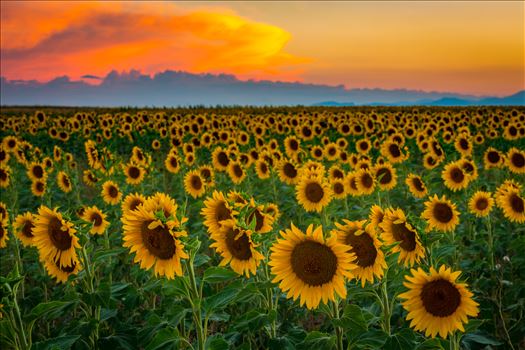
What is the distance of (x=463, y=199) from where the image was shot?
1005 cm

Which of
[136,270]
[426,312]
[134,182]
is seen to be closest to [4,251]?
[134,182]

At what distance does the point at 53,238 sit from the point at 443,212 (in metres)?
5.02

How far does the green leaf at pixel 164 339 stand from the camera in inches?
136

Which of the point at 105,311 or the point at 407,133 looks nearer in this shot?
the point at 105,311

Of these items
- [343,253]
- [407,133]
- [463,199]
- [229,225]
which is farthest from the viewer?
[407,133]

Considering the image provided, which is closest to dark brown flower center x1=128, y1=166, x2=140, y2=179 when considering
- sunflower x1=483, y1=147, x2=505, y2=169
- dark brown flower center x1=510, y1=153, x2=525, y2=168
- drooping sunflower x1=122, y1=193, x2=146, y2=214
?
drooping sunflower x1=122, y1=193, x2=146, y2=214

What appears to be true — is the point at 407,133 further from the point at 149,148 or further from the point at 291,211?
the point at 149,148

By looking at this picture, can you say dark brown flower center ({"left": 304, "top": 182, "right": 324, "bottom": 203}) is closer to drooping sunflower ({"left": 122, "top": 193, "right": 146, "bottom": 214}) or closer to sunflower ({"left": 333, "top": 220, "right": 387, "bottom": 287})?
drooping sunflower ({"left": 122, "top": 193, "right": 146, "bottom": 214})

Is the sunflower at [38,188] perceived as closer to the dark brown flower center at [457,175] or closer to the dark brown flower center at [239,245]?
the dark brown flower center at [239,245]

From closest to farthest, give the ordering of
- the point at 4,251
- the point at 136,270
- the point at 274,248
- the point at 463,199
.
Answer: the point at 274,248 → the point at 136,270 → the point at 4,251 → the point at 463,199

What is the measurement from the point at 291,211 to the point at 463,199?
3.83 meters

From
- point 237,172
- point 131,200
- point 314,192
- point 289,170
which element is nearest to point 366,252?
point 131,200

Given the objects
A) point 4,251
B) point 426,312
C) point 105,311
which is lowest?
point 4,251

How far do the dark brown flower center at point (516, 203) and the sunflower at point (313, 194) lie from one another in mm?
2977
